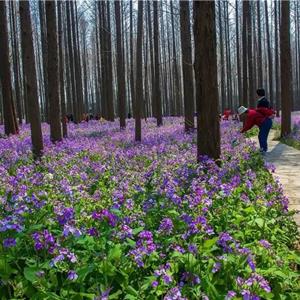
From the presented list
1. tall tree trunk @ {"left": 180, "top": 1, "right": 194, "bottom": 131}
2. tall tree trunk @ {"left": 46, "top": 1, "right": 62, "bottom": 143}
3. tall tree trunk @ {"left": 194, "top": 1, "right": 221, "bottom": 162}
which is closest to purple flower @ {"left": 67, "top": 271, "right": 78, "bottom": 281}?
tall tree trunk @ {"left": 194, "top": 1, "right": 221, "bottom": 162}

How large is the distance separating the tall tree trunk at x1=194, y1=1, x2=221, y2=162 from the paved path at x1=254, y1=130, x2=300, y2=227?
134 cm

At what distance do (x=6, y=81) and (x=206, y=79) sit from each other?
37.3ft

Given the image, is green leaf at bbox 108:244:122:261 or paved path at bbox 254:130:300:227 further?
paved path at bbox 254:130:300:227

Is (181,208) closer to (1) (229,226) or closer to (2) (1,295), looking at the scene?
(1) (229,226)

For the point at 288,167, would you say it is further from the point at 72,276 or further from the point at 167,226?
the point at 72,276

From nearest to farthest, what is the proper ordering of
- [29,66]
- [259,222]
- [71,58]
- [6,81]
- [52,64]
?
[259,222]
[29,66]
[52,64]
[6,81]
[71,58]

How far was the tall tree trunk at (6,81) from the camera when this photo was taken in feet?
55.3

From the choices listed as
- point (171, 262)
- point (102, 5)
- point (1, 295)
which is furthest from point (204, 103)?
point (102, 5)

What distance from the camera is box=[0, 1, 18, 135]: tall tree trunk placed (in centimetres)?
1684

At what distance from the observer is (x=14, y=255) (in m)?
3.36

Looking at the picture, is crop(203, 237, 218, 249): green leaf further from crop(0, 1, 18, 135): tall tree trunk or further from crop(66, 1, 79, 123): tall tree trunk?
crop(66, 1, 79, 123): tall tree trunk

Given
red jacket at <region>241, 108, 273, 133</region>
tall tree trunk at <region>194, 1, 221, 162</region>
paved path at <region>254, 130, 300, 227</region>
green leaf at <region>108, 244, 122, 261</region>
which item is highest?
tall tree trunk at <region>194, 1, 221, 162</region>

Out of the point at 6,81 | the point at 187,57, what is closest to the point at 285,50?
the point at 187,57

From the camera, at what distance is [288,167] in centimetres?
970
